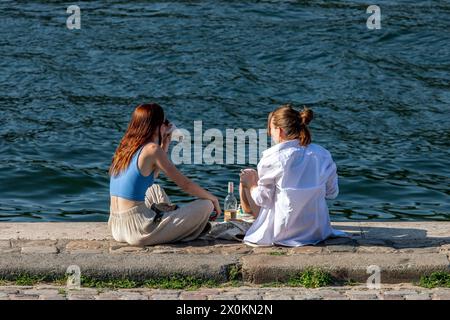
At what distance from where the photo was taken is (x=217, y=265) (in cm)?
782

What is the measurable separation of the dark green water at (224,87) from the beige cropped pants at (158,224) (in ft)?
→ 11.5

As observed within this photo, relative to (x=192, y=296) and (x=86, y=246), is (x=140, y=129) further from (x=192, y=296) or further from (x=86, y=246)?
(x=192, y=296)

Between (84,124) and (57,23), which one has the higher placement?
(57,23)

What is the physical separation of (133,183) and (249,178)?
897mm

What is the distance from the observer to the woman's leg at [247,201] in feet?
29.1

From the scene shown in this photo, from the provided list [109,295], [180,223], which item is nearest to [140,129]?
[180,223]

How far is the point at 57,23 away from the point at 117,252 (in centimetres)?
1214

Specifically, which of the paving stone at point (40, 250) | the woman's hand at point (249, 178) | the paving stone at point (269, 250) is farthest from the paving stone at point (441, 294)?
the paving stone at point (40, 250)

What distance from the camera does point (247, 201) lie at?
9.05m

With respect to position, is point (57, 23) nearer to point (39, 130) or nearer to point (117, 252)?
point (39, 130)

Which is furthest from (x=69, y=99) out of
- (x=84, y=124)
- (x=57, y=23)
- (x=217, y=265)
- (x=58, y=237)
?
(x=217, y=265)

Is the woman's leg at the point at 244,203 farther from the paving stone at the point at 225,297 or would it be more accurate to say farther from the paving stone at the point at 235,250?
the paving stone at the point at 225,297

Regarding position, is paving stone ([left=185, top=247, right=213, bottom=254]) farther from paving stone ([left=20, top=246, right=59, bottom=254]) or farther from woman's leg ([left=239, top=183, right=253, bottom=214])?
paving stone ([left=20, top=246, right=59, bottom=254])

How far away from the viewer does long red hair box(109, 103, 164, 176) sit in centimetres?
Answer: 844
